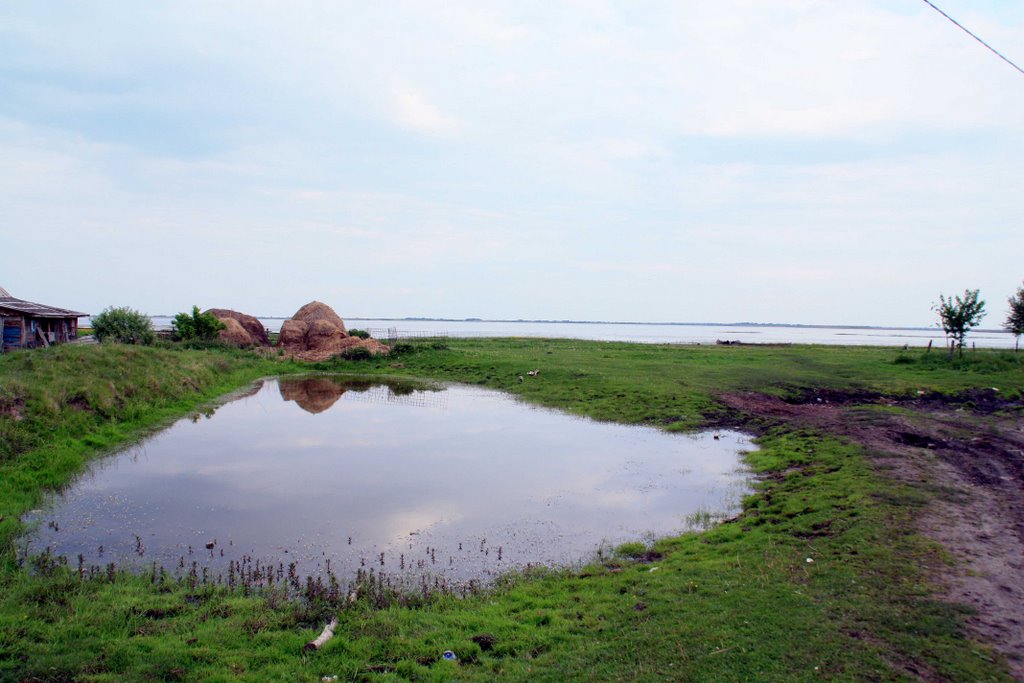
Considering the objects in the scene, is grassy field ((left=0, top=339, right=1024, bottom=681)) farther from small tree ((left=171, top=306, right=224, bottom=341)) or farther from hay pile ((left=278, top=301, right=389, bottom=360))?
small tree ((left=171, top=306, right=224, bottom=341))

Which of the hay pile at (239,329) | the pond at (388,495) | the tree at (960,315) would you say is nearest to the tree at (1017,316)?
the tree at (960,315)

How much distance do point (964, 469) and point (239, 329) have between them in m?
48.6

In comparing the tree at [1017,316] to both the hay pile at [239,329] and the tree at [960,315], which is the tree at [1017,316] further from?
the hay pile at [239,329]

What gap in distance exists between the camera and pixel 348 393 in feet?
101

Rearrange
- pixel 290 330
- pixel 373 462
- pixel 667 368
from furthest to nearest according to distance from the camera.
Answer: pixel 290 330, pixel 667 368, pixel 373 462

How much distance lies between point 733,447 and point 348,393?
19.6 meters

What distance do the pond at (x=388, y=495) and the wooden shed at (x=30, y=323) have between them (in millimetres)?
19226

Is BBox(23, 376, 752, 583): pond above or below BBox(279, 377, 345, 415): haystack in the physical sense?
below

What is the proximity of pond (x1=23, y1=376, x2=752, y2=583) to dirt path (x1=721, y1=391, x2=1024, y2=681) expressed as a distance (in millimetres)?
3550

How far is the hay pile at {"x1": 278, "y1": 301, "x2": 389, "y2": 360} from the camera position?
150 feet

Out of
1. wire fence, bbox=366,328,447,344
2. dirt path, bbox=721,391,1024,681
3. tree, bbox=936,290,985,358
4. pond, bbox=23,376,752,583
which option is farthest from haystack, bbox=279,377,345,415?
Result: tree, bbox=936,290,985,358

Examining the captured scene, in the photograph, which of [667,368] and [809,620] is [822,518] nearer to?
[809,620]

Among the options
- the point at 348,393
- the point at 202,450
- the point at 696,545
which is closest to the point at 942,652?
the point at 696,545

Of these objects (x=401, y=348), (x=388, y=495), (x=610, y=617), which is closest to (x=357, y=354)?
(x=401, y=348)
